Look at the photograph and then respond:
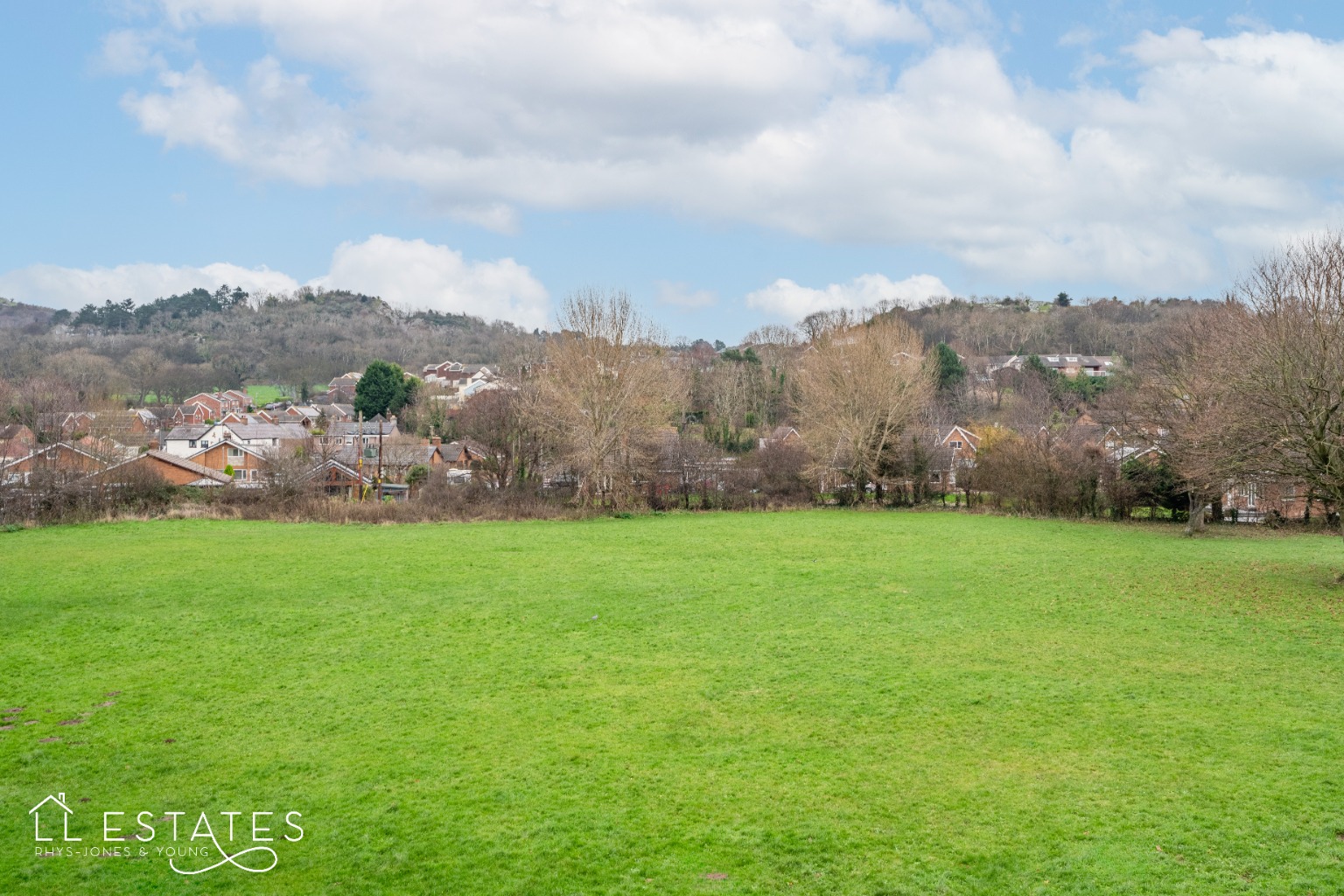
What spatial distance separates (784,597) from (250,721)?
33.6ft

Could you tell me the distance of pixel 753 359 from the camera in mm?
72438

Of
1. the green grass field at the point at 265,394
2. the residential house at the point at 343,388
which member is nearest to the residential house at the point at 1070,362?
the residential house at the point at 343,388

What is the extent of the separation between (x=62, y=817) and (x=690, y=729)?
592 centimetres

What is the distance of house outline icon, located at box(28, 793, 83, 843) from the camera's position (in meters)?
7.40

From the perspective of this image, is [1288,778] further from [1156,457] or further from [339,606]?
[1156,457]

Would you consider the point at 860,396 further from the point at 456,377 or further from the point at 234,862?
the point at 456,377

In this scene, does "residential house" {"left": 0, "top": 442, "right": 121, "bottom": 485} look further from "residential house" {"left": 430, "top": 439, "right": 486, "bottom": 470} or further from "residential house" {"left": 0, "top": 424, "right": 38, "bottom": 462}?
"residential house" {"left": 430, "top": 439, "right": 486, "bottom": 470}

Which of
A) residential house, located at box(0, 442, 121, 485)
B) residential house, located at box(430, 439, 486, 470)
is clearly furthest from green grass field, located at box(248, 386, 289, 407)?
residential house, located at box(0, 442, 121, 485)

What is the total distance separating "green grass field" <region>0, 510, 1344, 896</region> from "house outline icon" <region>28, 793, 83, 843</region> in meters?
0.11

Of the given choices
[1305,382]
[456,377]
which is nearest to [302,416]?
[456,377]

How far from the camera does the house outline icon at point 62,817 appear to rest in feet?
24.3

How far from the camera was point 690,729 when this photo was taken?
33.0 ft

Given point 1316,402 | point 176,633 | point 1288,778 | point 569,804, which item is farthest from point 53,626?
point 1316,402

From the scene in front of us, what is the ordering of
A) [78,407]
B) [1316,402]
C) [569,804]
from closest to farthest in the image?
[569,804], [1316,402], [78,407]
